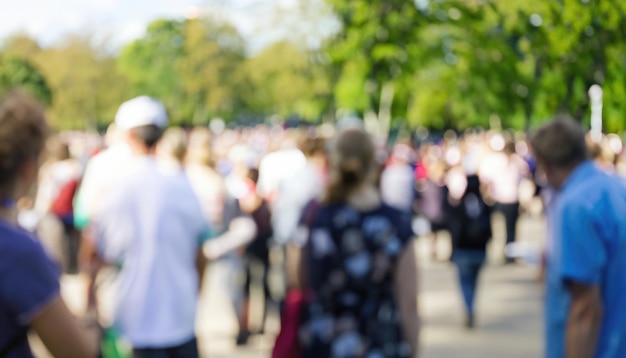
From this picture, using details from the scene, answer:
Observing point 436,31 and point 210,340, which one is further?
point 436,31

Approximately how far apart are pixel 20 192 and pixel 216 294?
28.7 feet

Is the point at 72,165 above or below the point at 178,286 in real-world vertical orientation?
above

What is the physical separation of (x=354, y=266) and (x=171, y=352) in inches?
35.3

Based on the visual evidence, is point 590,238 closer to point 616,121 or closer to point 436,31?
point 616,121

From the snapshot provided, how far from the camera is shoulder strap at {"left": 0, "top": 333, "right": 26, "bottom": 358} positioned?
2.13 meters

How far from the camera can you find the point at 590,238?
319 centimetres

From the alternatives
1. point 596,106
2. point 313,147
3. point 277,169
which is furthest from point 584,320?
point 277,169

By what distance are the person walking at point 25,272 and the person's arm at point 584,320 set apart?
1668 mm

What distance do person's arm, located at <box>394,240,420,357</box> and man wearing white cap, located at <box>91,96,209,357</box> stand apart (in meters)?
0.92

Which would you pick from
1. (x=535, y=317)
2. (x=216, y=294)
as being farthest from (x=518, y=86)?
(x=216, y=294)

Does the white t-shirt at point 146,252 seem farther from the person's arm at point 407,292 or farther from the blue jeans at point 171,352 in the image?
the person's arm at point 407,292

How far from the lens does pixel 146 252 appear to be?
398 cm

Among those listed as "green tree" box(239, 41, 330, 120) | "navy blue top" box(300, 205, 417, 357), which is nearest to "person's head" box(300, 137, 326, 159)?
"navy blue top" box(300, 205, 417, 357)

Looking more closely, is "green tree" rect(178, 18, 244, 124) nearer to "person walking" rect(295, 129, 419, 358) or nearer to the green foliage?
the green foliage
